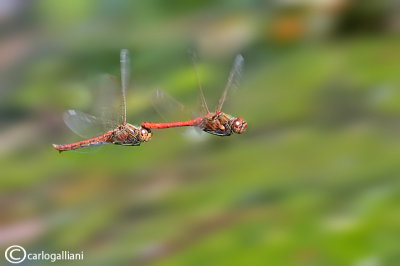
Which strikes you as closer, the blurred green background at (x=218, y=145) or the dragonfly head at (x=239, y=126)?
the dragonfly head at (x=239, y=126)

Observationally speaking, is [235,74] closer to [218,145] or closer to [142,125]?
[142,125]

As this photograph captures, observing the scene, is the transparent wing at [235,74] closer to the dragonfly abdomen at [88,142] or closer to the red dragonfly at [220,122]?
the red dragonfly at [220,122]

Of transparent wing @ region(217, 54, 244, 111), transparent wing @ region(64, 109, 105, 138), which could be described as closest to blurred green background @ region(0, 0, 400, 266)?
transparent wing @ region(64, 109, 105, 138)

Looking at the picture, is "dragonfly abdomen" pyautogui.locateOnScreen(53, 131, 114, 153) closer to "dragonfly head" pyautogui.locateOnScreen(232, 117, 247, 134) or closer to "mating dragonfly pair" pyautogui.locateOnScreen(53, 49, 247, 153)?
"mating dragonfly pair" pyautogui.locateOnScreen(53, 49, 247, 153)

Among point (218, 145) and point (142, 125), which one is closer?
point (142, 125)

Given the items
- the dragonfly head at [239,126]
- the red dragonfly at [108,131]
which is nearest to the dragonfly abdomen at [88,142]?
the red dragonfly at [108,131]

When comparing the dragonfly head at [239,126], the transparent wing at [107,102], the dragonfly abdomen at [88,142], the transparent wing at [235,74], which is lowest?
the dragonfly head at [239,126]

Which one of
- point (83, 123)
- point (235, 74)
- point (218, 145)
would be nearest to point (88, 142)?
point (83, 123)
